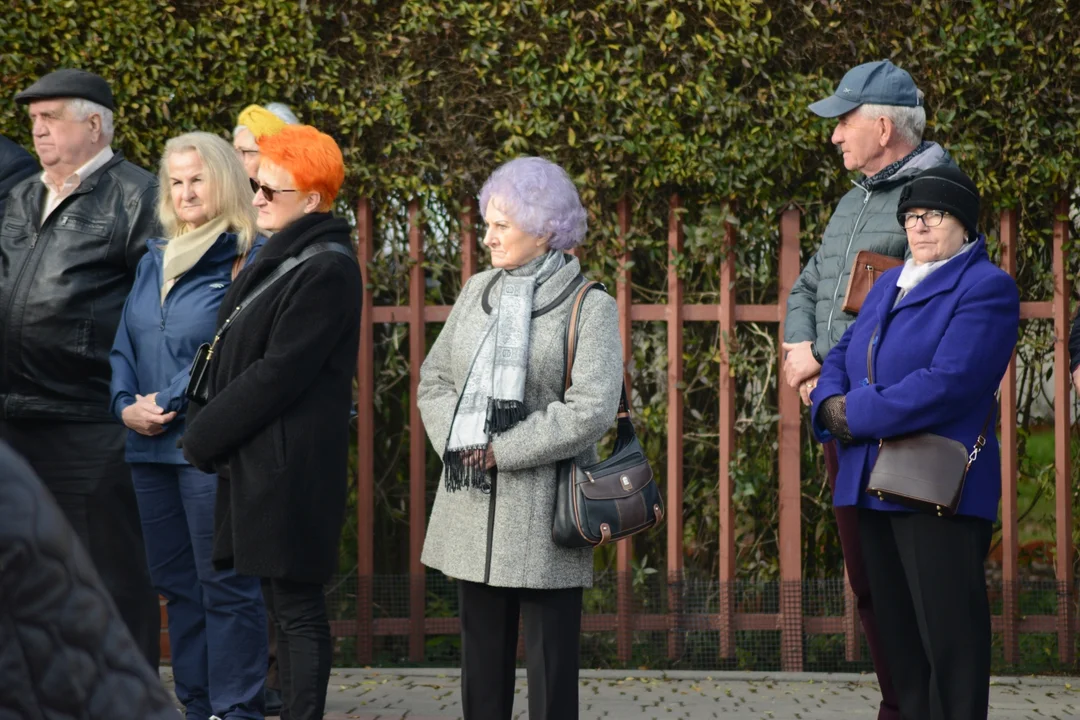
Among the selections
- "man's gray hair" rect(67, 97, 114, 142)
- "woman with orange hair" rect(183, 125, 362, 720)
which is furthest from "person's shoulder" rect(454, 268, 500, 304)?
"man's gray hair" rect(67, 97, 114, 142)

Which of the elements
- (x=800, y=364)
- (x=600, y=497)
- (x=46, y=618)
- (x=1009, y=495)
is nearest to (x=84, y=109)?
(x=600, y=497)

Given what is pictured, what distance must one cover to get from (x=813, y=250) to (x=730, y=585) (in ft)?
4.77

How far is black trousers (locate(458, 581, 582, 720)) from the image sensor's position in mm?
3719

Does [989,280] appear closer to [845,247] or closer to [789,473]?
[845,247]

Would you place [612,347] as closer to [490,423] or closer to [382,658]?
[490,423]

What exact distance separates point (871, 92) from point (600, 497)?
5.15 ft

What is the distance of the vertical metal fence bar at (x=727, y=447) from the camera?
596 centimetres

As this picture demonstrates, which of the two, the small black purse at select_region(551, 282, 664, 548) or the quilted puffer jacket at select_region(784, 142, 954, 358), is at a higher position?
the quilted puffer jacket at select_region(784, 142, 954, 358)

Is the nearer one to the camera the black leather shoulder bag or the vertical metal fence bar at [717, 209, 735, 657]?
the black leather shoulder bag

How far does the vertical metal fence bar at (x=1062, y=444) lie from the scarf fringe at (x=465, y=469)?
3164mm

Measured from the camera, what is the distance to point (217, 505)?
4004 mm

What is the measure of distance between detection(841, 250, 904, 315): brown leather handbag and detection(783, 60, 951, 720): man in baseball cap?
0.08 m

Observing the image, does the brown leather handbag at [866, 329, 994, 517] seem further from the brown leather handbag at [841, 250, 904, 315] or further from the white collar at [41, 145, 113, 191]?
the white collar at [41, 145, 113, 191]

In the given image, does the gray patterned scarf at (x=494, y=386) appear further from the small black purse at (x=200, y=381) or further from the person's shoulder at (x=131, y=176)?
the person's shoulder at (x=131, y=176)
